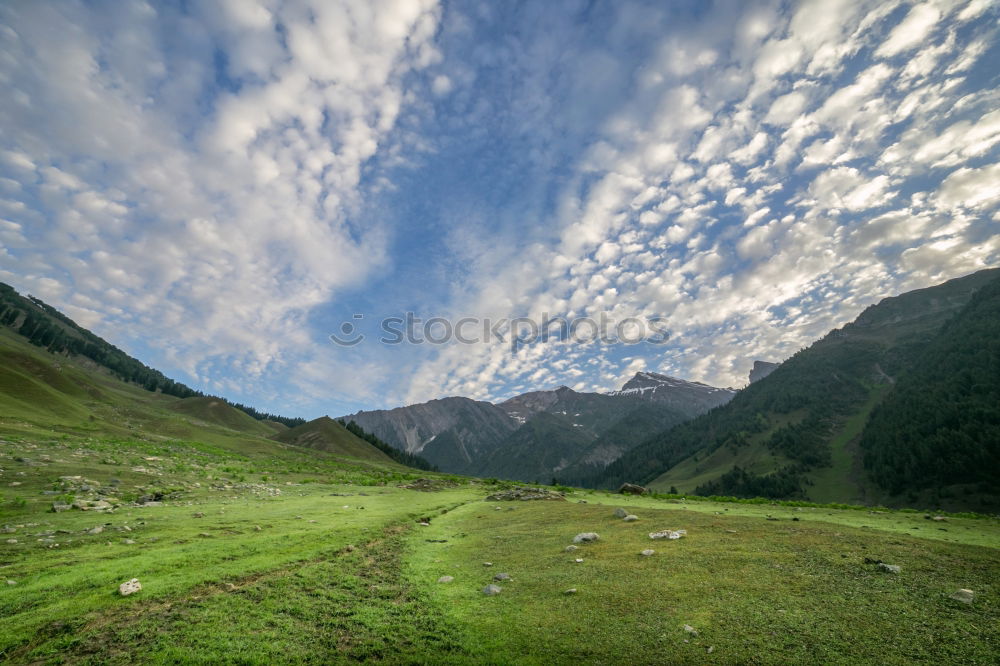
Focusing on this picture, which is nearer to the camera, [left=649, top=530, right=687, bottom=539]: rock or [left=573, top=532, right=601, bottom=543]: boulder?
[left=649, top=530, right=687, bottom=539]: rock

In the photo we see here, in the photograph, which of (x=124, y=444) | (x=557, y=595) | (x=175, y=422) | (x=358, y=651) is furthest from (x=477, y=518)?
(x=175, y=422)

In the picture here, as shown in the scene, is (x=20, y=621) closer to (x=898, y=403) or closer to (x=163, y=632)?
(x=163, y=632)

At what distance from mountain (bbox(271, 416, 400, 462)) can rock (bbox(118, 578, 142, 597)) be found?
4945 inches

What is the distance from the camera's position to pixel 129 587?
33.5ft

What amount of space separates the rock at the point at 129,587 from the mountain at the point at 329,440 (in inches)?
4945

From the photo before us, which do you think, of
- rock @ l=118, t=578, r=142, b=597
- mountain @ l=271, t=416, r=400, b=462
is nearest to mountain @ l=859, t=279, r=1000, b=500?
rock @ l=118, t=578, r=142, b=597

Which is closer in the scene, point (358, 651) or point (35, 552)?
point (358, 651)

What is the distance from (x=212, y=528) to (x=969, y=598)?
25.6 metres

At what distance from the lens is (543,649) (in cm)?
806

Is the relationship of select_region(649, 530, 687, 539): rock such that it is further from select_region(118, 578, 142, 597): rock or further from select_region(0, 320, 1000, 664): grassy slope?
select_region(118, 578, 142, 597): rock

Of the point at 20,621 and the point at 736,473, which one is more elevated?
the point at 736,473

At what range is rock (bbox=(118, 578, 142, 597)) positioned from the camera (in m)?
10.0

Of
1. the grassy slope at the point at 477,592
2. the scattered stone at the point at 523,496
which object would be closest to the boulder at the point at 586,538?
the grassy slope at the point at 477,592

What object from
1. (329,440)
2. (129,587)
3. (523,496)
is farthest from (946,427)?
(329,440)
